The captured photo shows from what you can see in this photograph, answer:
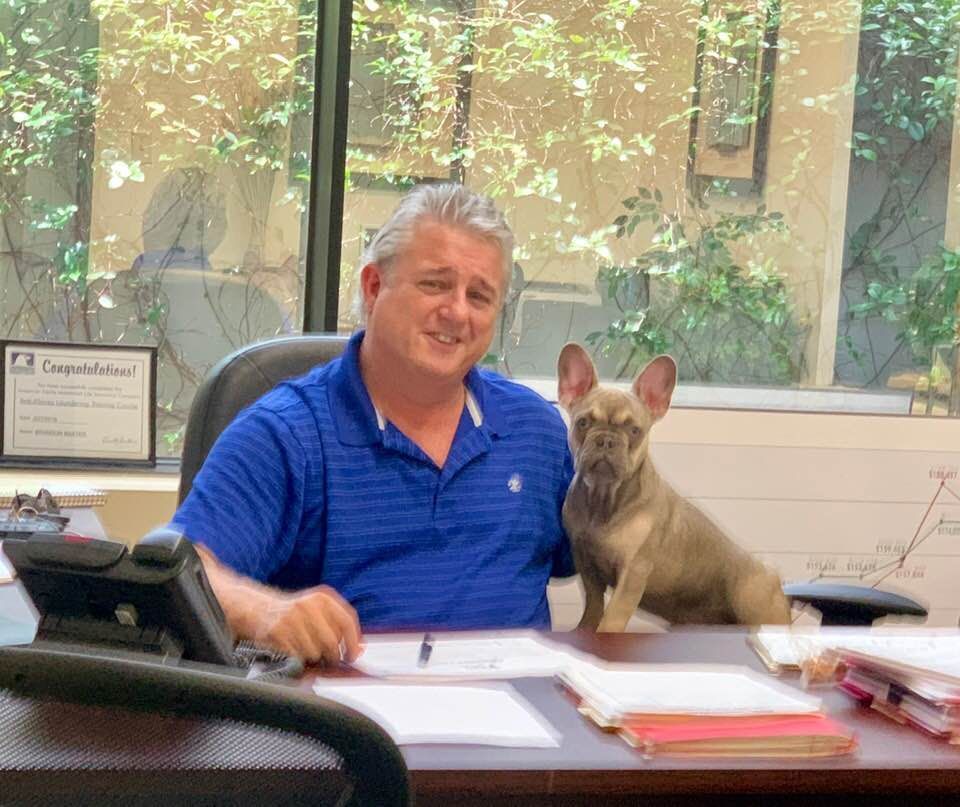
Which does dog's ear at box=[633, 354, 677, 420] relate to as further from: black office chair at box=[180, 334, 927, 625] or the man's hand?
the man's hand

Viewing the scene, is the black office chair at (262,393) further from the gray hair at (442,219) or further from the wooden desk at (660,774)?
the wooden desk at (660,774)

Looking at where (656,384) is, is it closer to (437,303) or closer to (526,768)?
(437,303)

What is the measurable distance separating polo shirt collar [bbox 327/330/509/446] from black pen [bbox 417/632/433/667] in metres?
0.35

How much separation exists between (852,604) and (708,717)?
83 centimetres

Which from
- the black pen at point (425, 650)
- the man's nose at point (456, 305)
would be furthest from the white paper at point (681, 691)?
the man's nose at point (456, 305)

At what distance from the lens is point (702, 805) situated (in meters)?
1.26

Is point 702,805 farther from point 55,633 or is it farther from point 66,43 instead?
point 66,43

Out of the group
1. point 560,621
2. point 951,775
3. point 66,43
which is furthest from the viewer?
point 66,43

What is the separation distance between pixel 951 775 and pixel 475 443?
2.93 feet

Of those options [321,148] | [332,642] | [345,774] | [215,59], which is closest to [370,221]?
[321,148]

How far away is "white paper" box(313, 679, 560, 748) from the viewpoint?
1206mm

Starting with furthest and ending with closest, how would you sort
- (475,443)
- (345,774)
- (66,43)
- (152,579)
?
(66,43) → (475,443) → (152,579) → (345,774)

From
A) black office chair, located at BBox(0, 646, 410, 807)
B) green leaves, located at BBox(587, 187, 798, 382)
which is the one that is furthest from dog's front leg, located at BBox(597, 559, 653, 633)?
black office chair, located at BBox(0, 646, 410, 807)

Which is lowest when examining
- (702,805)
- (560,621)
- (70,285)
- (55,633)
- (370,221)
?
(560,621)
